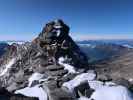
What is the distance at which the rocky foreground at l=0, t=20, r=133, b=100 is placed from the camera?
2684 centimetres

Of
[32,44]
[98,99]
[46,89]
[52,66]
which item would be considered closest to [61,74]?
[52,66]

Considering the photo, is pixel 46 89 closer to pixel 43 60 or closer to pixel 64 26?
pixel 43 60

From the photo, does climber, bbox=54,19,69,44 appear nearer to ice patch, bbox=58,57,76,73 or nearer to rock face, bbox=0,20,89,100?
rock face, bbox=0,20,89,100

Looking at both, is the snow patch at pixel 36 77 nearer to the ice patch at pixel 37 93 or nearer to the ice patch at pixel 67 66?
the ice patch at pixel 37 93

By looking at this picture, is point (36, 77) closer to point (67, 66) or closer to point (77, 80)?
point (67, 66)

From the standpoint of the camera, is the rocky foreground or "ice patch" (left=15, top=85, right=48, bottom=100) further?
"ice patch" (left=15, top=85, right=48, bottom=100)

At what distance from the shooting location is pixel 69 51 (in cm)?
4634

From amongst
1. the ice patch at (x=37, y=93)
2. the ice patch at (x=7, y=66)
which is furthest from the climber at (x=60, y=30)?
the ice patch at (x=37, y=93)

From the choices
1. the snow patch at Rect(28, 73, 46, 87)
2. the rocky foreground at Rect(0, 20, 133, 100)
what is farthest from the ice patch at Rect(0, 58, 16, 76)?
the snow patch at Rect(28, 73, 46, 87)

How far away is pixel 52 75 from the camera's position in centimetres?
3450

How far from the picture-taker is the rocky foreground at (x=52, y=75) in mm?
26838

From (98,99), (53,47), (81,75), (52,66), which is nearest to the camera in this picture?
(98,99)

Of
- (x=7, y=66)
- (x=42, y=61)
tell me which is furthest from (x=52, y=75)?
(x=7, y=66)

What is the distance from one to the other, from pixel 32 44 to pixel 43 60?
7.70 meters
